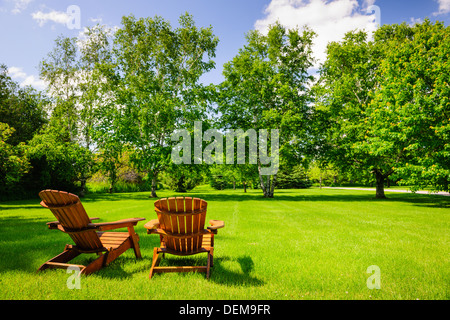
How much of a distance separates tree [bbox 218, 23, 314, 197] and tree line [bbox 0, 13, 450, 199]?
11 centimetres

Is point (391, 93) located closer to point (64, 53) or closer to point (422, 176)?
point (422, 176)

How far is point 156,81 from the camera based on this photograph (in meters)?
22.7

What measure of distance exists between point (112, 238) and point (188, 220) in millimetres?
2025

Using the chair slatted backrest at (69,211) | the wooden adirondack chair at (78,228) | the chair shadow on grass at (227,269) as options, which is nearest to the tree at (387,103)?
the chair shadow on grass at (227,269)

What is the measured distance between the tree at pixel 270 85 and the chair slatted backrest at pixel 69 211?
18.6 metres

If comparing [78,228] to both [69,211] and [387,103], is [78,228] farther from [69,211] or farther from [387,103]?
Answer: [387,103]

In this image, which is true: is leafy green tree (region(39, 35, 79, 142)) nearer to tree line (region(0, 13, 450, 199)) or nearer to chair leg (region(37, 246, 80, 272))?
tree line (region(0, 13, 450, 199))

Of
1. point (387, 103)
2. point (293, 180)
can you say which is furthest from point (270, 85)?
point (293, 180)

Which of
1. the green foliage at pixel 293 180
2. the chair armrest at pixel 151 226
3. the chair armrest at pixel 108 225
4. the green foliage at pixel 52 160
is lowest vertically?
the green foliage at pixel 293 180

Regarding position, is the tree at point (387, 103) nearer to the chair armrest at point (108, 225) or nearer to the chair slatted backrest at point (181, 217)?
the chair slatted backrest at point (181, 217)

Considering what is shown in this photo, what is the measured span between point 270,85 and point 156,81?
10998 mm

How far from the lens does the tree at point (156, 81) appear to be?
21.3m

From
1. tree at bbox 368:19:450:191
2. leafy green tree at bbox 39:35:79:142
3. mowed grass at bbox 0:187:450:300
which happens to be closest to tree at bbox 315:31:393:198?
tree at bbox 368:19:450:191

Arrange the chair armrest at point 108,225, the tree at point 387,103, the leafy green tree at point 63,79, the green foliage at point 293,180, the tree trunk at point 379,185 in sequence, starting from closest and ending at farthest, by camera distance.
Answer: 1. the chair armrest at point 108,225
2. the tree at point 387,103
3. the tree trunk at point 379,185
4. the leafy green tree at point 63,79
5. the green foliage at point 293,180
